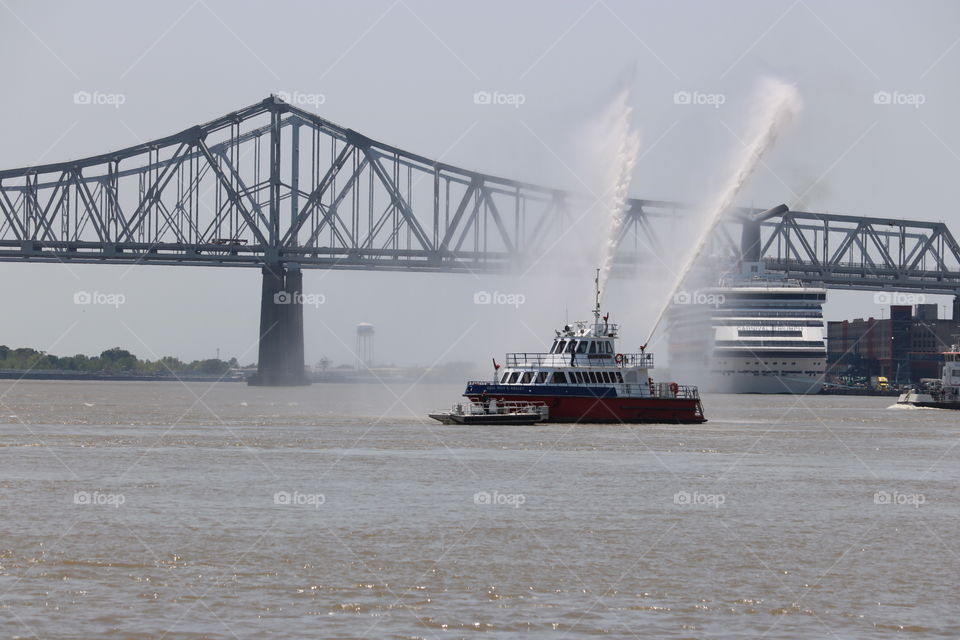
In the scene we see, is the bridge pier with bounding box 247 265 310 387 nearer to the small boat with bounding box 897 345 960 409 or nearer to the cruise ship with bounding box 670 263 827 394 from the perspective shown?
the cruise ship with bounding box 670 263 827 394

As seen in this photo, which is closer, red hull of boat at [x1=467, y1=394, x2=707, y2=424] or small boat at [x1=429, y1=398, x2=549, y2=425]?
small boat at [x1=429, y1=398, x2=549, y2=425]

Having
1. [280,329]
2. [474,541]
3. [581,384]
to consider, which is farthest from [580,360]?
[280,329]

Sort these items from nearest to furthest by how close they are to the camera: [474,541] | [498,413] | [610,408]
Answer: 1. [474,541]
2. [498,413]
3. [610,408]

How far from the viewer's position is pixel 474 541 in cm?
3041

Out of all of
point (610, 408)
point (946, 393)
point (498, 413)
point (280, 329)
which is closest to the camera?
point (498, 413)

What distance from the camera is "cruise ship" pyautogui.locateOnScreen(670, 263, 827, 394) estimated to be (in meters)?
159

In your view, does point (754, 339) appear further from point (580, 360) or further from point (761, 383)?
point (580, 360)

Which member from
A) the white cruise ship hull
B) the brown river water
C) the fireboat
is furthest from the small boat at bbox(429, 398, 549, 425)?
the white cruise ship hull

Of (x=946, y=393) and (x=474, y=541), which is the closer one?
(x=474, y=541)

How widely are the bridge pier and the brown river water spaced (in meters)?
98.7

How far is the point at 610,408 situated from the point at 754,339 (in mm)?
90559

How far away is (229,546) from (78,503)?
847cm

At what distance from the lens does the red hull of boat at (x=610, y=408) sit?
7188cm

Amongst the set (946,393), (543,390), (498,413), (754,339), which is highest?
(754,339)
